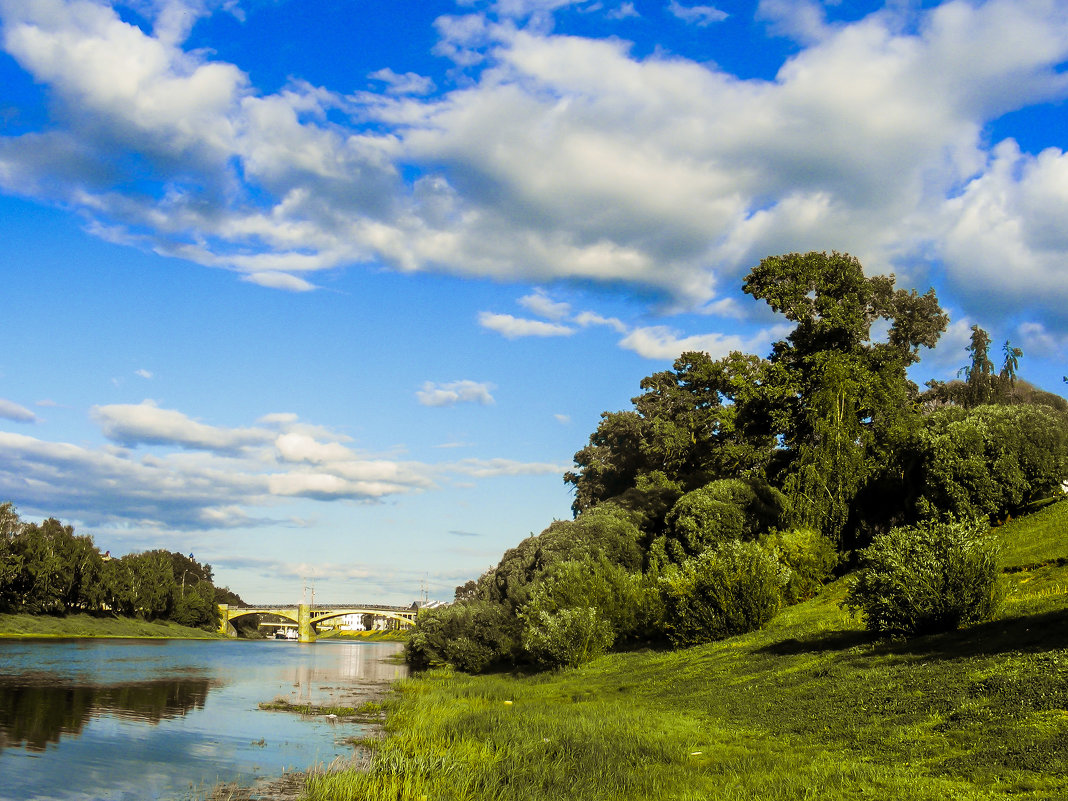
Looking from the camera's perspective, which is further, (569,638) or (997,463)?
(569,638)

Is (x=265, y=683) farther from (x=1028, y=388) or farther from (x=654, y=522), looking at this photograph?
(x=1028, y=388)

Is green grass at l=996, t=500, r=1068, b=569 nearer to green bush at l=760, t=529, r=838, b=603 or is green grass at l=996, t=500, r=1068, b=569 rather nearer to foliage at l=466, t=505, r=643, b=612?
green bush at l=760, t=529, r=838, b=603

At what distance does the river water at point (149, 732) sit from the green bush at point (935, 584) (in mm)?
19960

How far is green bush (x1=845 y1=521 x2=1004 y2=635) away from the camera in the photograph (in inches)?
1143

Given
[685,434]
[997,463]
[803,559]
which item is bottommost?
[803,559]

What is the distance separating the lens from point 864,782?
15570mm

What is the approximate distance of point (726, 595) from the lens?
46.0m

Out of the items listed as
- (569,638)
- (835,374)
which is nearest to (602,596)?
(569,638)

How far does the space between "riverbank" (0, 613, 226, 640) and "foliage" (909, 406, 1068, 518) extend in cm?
11214

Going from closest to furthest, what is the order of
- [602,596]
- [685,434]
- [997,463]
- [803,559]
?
[997,463], [803,559], [602,596], [685,434]

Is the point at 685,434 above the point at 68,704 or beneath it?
above

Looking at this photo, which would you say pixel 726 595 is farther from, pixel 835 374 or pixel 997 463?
pixel 835 374

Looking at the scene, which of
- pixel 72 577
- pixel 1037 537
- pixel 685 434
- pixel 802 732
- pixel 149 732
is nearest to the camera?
pixel 802 732

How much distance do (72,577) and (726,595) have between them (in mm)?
114301
